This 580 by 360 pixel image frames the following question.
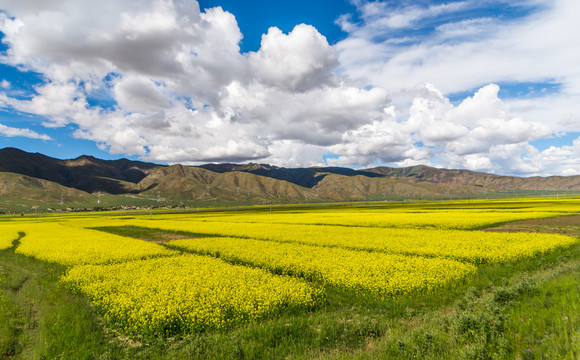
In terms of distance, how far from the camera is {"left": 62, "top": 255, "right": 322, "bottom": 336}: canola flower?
10766mm

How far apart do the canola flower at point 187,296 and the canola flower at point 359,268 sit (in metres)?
2.29

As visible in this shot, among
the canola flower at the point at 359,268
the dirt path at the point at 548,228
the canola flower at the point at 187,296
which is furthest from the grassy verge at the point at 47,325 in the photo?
the dirt path at the point at 548,228

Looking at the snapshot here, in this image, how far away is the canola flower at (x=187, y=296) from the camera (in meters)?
10.8

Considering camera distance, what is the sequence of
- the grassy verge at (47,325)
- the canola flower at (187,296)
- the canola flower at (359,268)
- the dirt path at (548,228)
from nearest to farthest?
the grassy verge at (47,325) → the canola flower at (187,296) → the canola flower at (359,268) → the dirt path at (548,228)

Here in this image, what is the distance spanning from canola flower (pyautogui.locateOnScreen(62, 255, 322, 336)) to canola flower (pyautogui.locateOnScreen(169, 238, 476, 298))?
2292 millimetres

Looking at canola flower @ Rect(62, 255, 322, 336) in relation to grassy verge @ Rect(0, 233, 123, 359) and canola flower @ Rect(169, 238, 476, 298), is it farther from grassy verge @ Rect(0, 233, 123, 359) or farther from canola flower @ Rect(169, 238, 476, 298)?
canola flower @ Rect(169, 238, 476, 298)

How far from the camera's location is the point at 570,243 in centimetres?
2341

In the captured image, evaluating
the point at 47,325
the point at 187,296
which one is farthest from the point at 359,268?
the point at 47,325

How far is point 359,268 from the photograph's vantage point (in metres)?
16.6

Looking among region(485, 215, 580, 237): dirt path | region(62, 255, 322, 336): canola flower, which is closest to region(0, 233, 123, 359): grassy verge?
region(62, 255, 322, 336): canola flower

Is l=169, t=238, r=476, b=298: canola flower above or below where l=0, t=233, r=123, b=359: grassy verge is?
above

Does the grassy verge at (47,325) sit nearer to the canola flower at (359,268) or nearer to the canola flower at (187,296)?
the canola flower at (187,296)

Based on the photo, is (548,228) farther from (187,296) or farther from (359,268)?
(187,296)

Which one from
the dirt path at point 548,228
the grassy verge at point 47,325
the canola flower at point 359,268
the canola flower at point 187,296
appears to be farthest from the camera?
the dirt path at point 548,228
